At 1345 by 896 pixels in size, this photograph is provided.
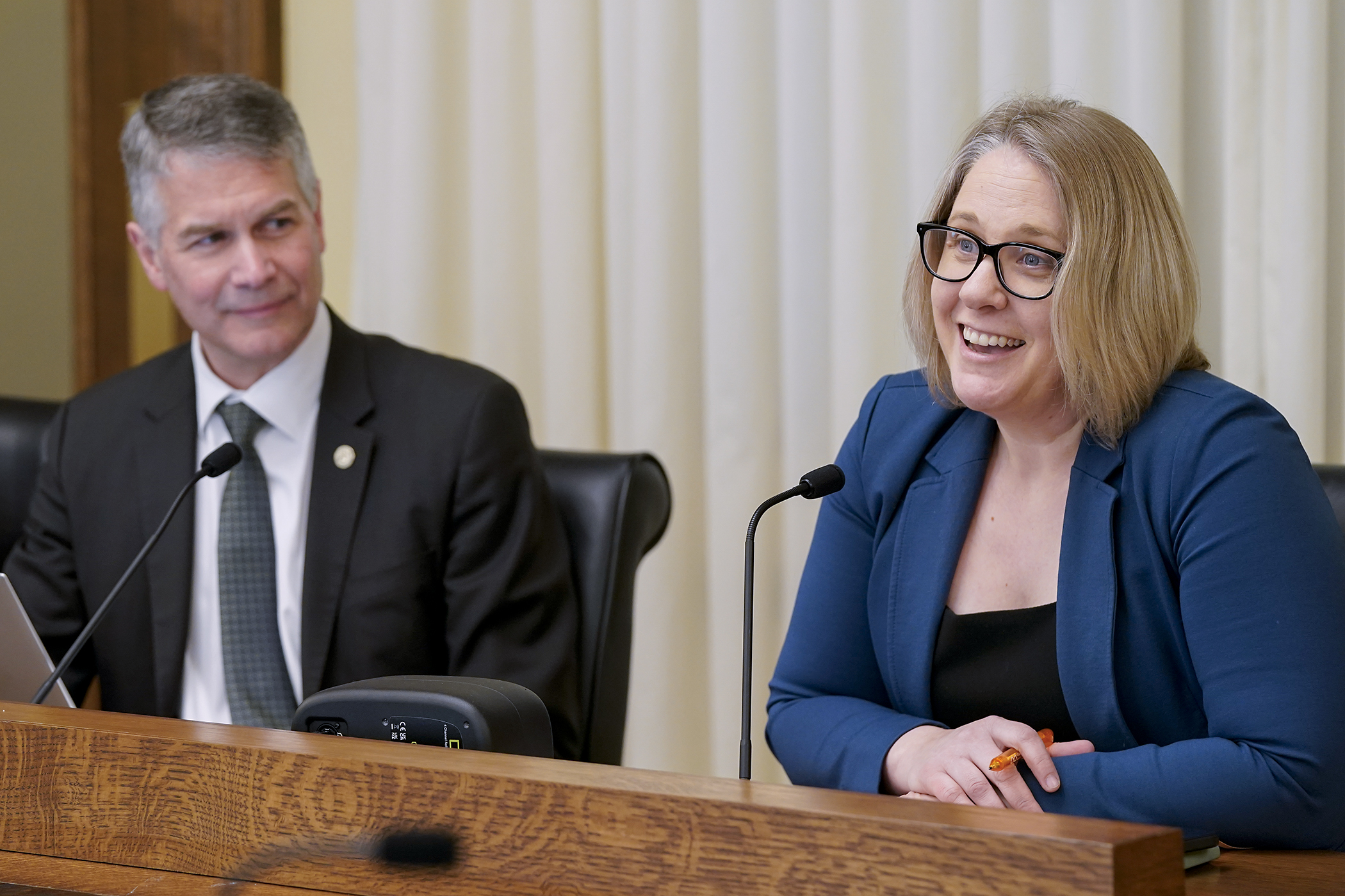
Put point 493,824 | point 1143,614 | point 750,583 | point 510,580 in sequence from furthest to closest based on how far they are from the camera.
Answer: point 510,580
point 1143,614
point 750,583
point 493,824

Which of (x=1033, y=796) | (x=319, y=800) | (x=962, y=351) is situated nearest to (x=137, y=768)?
(x=319, y=800)

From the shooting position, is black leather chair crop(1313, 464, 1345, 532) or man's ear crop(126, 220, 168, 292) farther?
man's ear crop(126, 220, 168, 292)

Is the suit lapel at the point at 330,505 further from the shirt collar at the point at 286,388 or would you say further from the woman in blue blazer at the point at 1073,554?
the woman in blue blazer at the point at 1073,554

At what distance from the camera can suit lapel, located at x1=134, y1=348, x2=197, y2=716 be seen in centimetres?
203

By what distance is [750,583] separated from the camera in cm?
129

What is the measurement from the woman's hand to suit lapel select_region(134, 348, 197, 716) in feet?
3.66

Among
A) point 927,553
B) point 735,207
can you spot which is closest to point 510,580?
point 927,553

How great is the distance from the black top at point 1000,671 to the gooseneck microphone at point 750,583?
0.31 meters

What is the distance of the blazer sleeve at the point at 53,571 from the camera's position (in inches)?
83.6

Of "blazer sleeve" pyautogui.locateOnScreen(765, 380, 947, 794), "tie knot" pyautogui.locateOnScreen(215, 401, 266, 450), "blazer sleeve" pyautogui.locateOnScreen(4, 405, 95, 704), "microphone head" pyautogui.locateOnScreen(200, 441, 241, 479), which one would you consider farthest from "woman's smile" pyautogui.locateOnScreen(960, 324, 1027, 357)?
"blazer sleeve" pyautogui.locateOnScreen(4, 405, 95, 704)

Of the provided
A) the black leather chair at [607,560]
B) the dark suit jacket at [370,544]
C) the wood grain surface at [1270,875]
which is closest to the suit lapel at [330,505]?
the dark suit jacket at [370,544]

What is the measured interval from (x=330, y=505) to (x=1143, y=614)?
1150mm

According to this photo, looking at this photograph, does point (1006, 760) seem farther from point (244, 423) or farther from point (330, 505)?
point (244, 423)

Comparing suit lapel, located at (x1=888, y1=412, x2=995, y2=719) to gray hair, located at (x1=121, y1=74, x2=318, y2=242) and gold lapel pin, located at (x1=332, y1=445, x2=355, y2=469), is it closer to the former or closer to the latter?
gold lapel pin, located at (x1=332, y1=445, x2=355, y2=469)
